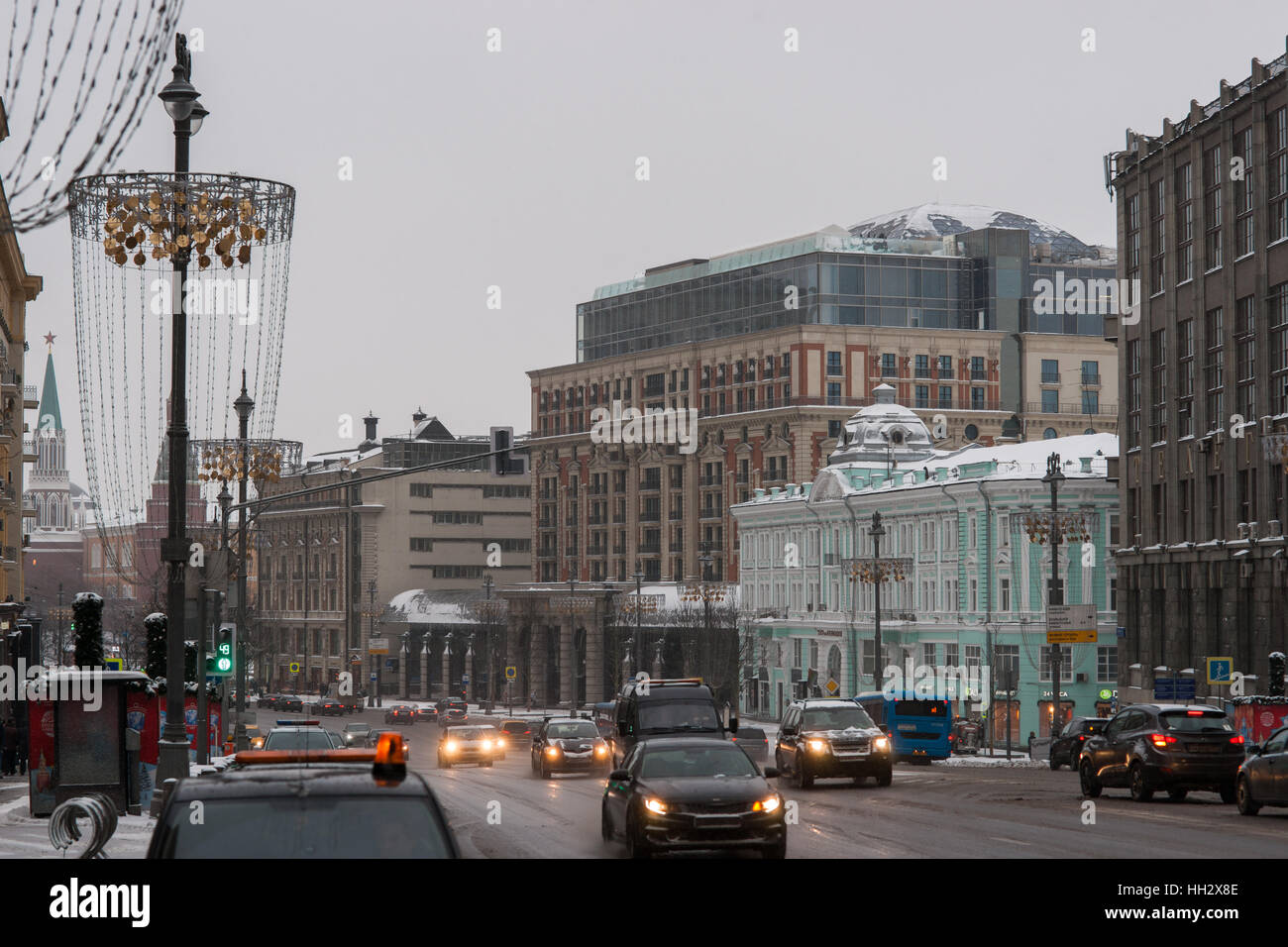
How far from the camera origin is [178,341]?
24141 millimetres

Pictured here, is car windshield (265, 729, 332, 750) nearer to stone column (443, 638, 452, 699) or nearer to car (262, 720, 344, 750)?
car (262, 720, 344, 750)

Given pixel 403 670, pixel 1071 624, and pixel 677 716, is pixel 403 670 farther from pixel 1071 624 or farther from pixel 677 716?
pixel 677 716

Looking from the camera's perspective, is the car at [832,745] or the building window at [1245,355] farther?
the building window at [1245,355]

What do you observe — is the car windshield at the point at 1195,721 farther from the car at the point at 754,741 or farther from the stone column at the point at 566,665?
the stone column at the point at 566,665

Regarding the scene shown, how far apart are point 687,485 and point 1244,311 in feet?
243

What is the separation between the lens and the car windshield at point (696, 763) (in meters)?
20.9

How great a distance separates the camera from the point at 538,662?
128 metres

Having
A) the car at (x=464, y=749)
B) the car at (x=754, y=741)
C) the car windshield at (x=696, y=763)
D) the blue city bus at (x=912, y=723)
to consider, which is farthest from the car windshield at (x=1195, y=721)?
the car at (x=464, y=749)

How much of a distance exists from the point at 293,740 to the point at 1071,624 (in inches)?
1004

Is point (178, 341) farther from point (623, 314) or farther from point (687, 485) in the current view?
point (623, 314)

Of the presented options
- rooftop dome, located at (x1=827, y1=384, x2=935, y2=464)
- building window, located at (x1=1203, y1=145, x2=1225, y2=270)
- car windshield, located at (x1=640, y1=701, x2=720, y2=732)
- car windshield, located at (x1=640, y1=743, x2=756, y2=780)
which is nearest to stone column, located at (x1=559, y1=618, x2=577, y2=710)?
rooftop dome, located at (x1=827, y1=384, x2=935, y2=464)

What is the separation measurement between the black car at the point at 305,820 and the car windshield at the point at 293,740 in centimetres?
2409
